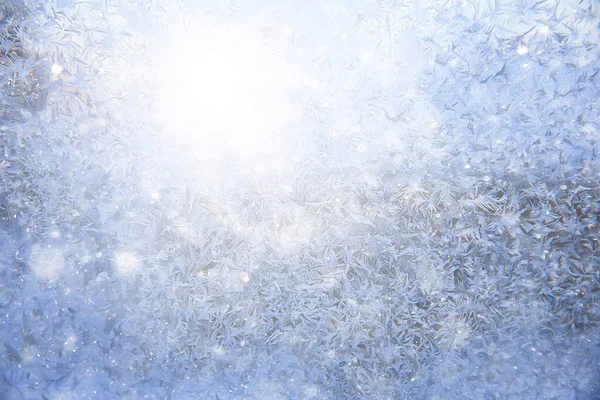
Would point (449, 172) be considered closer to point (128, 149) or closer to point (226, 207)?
point (226, 207)

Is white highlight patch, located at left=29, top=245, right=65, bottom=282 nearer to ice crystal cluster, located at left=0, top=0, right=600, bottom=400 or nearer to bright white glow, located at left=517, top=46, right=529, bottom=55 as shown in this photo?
ice crystal cluster, located at left=0, top=0, right=600, bottom=400

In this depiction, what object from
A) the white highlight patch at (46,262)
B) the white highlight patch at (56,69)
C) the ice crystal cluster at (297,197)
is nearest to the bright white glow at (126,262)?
the ice crystal cluster at (297,197)

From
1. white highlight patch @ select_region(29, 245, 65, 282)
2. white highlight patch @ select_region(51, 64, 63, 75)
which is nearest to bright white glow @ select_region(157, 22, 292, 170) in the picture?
white highlight patch @ select_region(51, 64, 63, 75)

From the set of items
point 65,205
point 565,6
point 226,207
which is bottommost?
point 65,205

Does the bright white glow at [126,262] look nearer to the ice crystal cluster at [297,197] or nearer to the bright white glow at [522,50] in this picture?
the ice crystal cluster at [297,197]

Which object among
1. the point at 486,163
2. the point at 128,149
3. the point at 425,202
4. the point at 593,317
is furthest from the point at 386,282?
the point at 128,149

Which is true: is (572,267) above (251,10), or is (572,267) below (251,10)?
below
